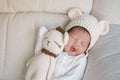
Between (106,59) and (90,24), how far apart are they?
196 mm

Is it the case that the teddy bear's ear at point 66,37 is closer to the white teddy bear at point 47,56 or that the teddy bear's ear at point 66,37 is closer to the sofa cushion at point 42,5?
the white teddy bear at point 47,56

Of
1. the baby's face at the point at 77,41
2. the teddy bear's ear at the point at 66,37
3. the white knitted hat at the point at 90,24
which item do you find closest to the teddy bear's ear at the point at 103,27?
the white knitted hat at the point at 90,24

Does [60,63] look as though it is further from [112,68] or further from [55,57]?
[112,68]

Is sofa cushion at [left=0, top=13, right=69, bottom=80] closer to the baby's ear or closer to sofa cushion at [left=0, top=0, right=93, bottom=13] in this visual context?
sofa cushion at [left=0, top=0, right=93, bottom=13]

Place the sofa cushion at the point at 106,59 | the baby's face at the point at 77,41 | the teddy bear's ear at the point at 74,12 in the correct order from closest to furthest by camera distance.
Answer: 1. the sofa cushion at the point at 106,59
2. the baby's face at the point at 77,41
3. the teddy bear's ear at the point at 74,12

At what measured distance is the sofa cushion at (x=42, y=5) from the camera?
4.53 ft

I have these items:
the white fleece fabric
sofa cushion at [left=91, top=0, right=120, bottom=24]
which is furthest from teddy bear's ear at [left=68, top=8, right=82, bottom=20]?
the white fleece fabric

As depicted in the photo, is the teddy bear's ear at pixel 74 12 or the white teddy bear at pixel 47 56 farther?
the teddy bear's ear at pixel 74 12

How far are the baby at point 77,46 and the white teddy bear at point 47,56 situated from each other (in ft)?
0.16

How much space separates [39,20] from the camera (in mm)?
1383

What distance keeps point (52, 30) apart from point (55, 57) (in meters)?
0.14

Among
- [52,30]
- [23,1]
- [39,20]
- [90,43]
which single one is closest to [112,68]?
[90,43]

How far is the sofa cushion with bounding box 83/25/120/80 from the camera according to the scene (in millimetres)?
1117

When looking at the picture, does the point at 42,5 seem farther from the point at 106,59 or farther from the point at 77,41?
the point at 106,59
